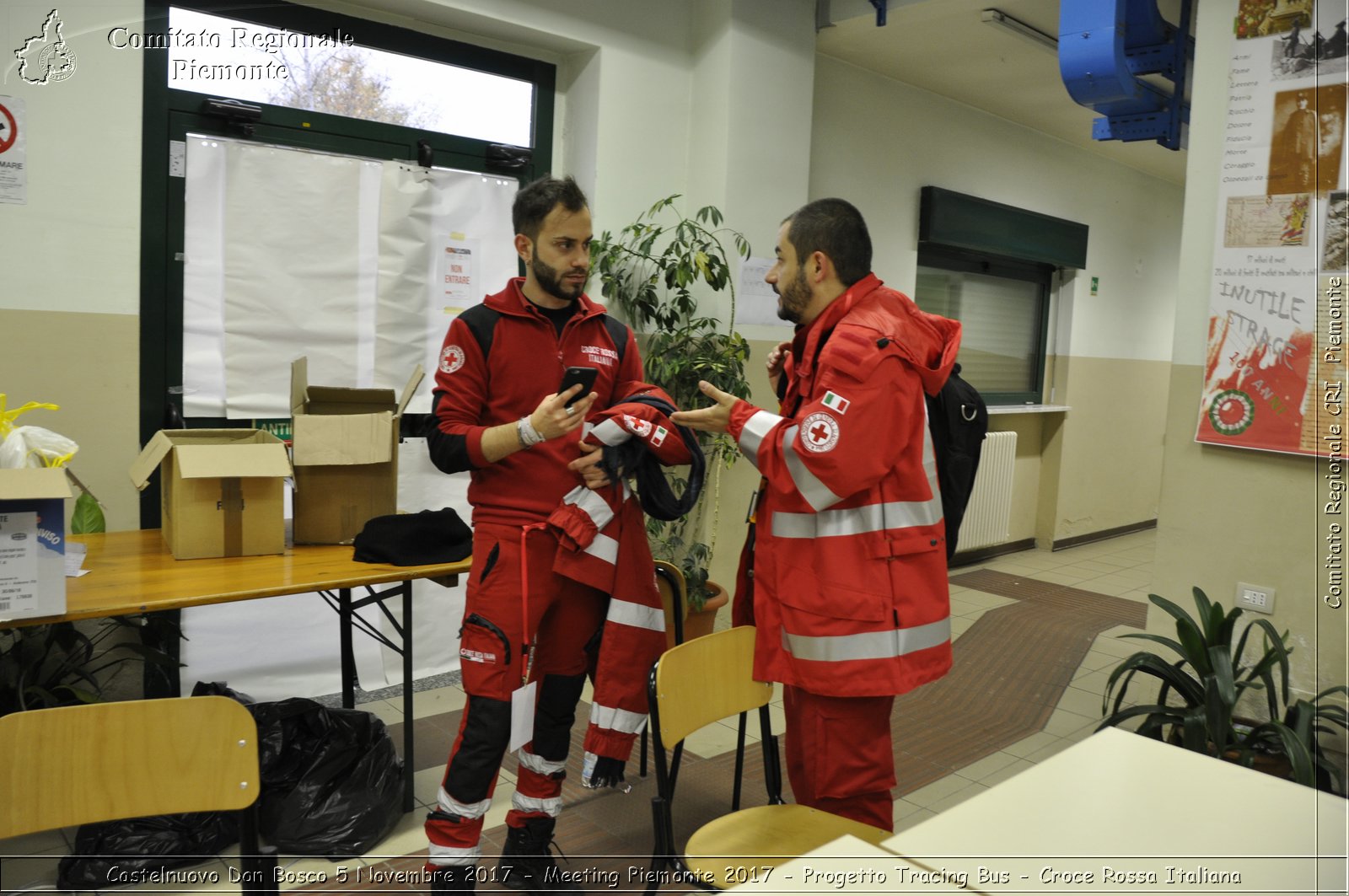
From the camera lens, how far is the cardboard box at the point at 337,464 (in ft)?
9.45

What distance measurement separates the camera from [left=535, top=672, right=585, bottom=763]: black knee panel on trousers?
2.41 meters

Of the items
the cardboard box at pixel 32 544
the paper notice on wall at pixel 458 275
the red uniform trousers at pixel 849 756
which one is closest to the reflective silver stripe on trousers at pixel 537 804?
the red uniform trousers at pixel 849 756

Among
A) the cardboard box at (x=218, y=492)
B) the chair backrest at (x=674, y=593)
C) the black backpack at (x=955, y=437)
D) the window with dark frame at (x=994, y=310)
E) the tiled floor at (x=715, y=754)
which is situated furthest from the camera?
the window with dark frame at (x=994, y=310)

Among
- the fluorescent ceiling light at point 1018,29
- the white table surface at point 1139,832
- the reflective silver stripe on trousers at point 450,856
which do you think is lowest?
the reflective silver stripe on trousers at point 450,856

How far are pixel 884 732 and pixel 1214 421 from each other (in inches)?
80.4

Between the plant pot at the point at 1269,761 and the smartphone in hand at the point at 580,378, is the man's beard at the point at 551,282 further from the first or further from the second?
the plant pot at the point at 1269,761

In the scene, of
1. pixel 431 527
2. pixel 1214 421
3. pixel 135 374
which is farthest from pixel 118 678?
pixel 1214 421

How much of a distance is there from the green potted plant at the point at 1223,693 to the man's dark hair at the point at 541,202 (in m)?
2.49

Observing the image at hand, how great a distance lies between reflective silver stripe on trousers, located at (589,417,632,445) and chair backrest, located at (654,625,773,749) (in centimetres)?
55

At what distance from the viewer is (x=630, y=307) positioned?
413 cm

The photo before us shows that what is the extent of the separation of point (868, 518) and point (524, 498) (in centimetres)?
86

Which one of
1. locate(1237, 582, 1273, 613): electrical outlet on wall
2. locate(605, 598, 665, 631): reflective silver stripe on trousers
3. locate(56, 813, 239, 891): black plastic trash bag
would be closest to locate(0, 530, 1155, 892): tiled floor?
locate(56, 813, 239, 891): black plastic trash bag

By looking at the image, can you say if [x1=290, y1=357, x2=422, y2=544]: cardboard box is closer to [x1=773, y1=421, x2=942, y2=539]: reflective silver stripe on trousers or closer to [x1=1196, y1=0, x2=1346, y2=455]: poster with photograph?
[x1=773, y1=421, x2=942, y2=539]: reflective silver stripe on trousers

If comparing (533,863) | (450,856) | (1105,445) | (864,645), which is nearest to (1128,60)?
(864,645)
